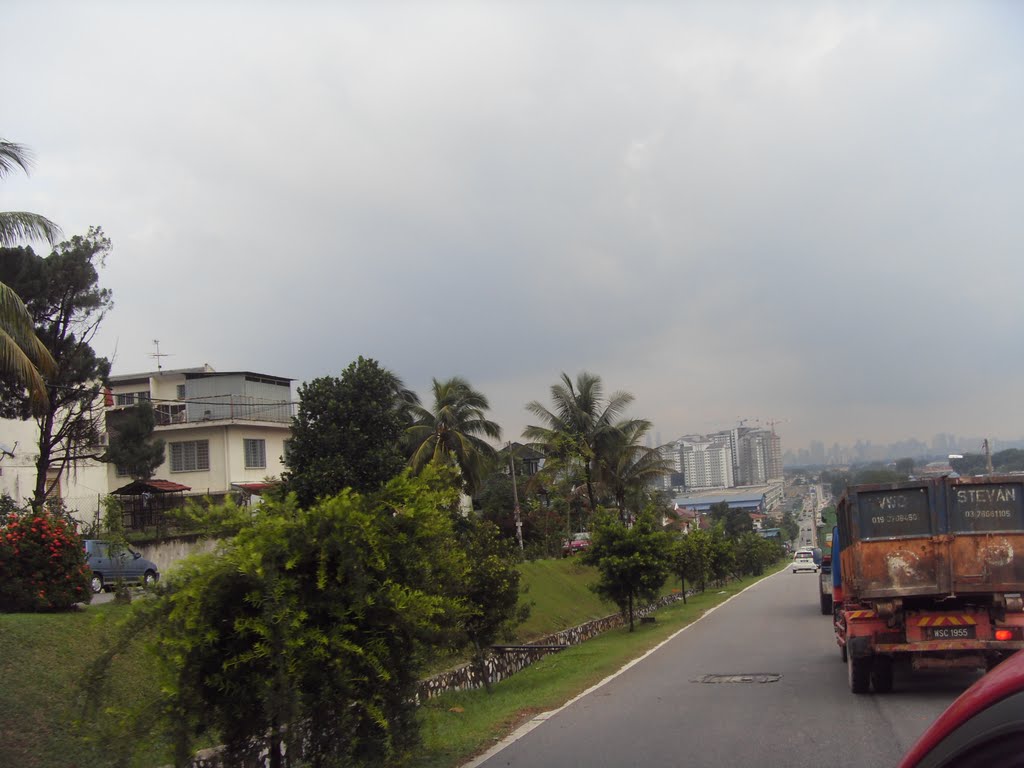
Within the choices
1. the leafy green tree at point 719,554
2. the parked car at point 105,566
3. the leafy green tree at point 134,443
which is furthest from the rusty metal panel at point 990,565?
the leafy green tree at point 719,554

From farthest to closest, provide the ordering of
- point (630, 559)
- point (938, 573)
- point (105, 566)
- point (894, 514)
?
1. point (630, 559)
2. point (105, 566)
3. point (894, 514)
4. point (938, 573)

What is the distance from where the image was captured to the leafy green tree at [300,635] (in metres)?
7.05

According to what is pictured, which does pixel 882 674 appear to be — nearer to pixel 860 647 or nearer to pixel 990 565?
pixel 860 647

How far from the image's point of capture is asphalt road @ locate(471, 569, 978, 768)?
29.8 feet

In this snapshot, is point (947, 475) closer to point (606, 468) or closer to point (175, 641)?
point (175, 641)

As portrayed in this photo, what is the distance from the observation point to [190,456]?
4350 cm

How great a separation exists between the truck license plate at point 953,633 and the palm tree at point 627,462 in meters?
31.2

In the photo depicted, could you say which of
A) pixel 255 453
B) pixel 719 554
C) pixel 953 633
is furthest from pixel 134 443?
pixel 719 554

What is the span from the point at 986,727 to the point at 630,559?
91.3ft

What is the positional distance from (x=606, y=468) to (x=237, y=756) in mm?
36773

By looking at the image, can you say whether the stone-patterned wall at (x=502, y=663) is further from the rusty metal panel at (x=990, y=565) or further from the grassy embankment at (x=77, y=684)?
the rusty metal panel at (x=990, y=565)

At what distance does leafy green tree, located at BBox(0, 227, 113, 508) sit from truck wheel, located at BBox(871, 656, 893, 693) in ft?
73.4

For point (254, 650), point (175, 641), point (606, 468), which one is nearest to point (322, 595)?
point (254, 650)

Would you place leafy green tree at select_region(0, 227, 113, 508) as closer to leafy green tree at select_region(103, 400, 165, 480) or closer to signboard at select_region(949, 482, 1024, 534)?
leafy green tree at select_region(103, 400, 165, 480)
